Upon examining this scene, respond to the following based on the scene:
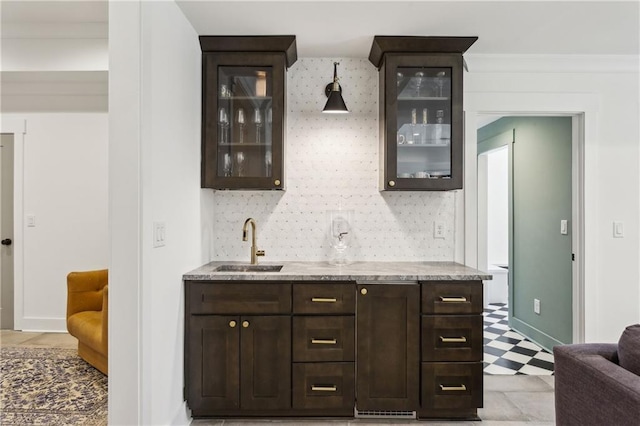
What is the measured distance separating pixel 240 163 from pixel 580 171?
8.51 ft

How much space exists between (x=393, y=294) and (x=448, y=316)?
0.36 metres

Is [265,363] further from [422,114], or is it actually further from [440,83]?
[440,83]

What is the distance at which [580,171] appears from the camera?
2988 millimetres

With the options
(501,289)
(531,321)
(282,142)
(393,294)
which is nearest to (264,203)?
(282,142)

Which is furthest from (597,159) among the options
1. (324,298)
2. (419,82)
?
(324,298)

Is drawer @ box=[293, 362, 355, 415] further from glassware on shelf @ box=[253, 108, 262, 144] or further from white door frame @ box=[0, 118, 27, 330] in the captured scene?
white door frame @ box=[0, 118, 27, 330]

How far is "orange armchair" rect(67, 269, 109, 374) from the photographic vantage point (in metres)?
2.89

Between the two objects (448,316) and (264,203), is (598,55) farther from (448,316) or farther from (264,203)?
(264,203)

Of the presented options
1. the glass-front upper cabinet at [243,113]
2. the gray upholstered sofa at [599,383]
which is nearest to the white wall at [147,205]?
the glass-front upper cabinet at [243,113]

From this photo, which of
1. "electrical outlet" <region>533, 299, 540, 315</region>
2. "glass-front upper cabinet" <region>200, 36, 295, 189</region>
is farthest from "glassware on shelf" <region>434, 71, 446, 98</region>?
"electrical outlet" <region>533, 299, 540, 315</region>

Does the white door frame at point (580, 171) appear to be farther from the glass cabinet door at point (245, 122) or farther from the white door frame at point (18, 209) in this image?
the white door frame at point (18, 209)

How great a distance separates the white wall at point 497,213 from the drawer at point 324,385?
186 inches

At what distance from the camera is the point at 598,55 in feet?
9.54

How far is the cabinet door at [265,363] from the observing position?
236 centimetres
